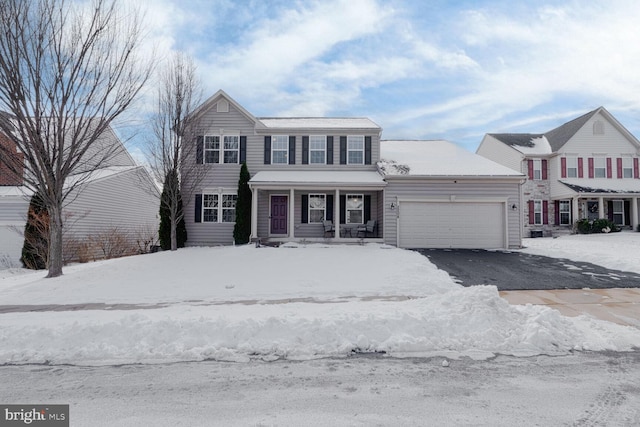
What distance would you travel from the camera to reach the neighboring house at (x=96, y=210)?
13.3 metres

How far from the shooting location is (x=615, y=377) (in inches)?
131

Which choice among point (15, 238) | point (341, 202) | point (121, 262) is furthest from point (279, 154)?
point (15, 238)

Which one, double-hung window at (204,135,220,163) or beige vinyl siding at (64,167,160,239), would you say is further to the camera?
double-hung window at (204,135,220,163)

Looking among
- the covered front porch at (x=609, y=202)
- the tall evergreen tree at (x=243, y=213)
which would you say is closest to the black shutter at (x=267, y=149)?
the tall evergreen tree at (x=243, y=213)

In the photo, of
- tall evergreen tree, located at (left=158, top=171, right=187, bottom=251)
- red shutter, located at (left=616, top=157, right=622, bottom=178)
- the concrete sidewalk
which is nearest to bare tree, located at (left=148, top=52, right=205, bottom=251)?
tall evergreen tree, located at (left=158, top=171, right=187, bottom=251)

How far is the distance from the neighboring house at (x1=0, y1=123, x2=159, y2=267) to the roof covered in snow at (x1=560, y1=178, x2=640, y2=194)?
25.7 meters

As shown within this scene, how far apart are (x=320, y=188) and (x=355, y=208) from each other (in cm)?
240

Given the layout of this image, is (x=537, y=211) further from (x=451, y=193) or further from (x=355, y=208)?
(x=355, y=208)

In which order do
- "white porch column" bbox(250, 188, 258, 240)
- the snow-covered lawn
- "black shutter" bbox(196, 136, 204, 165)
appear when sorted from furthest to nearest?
"black shutter" bbox(196, 136, 204, 165) → "white porch column" bbox(250, 188, 258, 240) → the snow-covered lawn

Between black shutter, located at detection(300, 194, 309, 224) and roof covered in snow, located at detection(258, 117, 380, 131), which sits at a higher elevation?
roof covered in snow, located at detection(258, 117, 380, 131)

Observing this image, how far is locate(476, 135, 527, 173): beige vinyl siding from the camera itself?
77.5 feet

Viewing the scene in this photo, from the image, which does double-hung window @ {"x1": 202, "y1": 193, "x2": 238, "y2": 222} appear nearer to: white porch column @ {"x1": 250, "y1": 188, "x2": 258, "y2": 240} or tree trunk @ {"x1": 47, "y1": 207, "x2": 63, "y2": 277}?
white porch column @ {"x1": 250, "y1": 188, "x2": 258, "y2": 240}

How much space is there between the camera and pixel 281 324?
453 centimetres

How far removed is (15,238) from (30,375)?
13.6 m
